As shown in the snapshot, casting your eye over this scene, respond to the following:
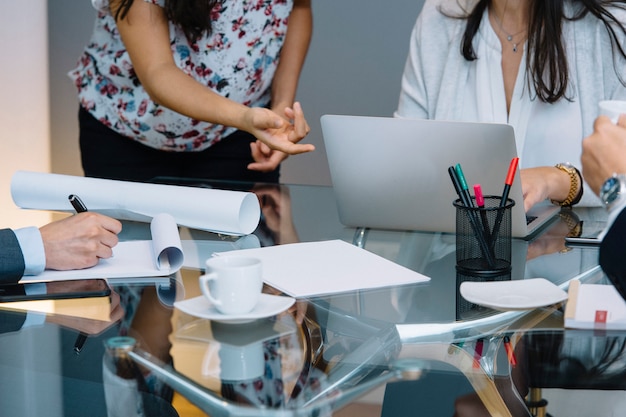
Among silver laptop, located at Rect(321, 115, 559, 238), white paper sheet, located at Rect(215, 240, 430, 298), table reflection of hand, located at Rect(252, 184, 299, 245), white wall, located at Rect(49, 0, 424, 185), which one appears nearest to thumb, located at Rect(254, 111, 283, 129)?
table reflection of hand, located at Rect(252, 184, 299, 245)

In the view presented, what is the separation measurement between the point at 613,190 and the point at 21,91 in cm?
292

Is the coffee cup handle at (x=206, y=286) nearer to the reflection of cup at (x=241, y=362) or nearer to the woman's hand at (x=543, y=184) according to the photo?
the reflection of cup at (x=241, y=362)

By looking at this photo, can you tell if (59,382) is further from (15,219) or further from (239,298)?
(15,219)

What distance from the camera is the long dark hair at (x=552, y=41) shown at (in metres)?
2.01

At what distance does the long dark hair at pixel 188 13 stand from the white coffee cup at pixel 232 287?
115cm

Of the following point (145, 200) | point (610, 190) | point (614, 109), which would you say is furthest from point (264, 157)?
point (610, 190)

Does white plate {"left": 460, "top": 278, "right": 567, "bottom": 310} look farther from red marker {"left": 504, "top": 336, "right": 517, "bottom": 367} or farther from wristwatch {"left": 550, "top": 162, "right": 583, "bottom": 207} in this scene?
wristwatch {"left": 550, "top": 162, "right": 583, "bottom": 207}

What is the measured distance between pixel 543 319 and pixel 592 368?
0.31 feet

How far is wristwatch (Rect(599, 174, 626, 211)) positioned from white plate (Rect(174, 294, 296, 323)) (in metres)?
0.42

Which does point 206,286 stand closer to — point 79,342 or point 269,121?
point 79,342

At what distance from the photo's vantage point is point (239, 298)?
3.42 ft

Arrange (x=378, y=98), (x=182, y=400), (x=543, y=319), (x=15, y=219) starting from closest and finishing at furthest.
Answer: (x=182, y=400) → (x=543, y=319) → (x=15, y=219) → (x=378, y=98)

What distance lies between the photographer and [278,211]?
1.73m

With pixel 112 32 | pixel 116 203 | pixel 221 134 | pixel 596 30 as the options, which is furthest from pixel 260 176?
pixel 596 30
